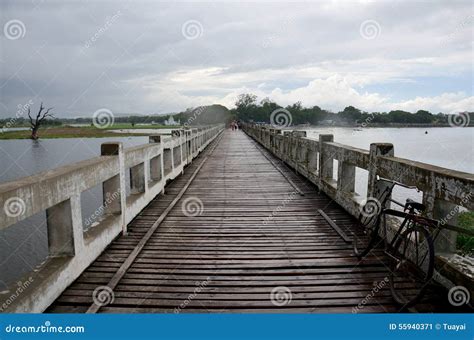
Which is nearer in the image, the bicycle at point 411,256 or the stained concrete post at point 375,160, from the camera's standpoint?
the bicycle at point 411,256

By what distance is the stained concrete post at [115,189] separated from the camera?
16.8 ft

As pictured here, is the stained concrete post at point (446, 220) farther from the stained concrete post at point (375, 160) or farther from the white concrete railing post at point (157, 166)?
the white concrete railing post at point (157, 166)

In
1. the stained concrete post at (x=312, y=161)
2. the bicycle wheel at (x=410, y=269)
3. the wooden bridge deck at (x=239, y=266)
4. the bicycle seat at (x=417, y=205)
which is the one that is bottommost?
the wooden bridge deck at (x=239, y=266)

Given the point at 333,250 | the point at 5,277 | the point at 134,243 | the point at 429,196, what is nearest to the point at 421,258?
the point at 429,196

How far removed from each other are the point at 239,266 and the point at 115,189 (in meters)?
2.04

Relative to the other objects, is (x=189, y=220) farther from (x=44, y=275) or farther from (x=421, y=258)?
(x=421, y=258)

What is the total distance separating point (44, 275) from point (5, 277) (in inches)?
194

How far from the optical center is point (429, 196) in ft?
12.6

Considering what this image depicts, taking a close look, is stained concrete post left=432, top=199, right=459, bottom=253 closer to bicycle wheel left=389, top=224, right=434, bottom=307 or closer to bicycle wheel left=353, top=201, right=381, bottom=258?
bicycle wheel left=389, top=224, right=434, bottom=307

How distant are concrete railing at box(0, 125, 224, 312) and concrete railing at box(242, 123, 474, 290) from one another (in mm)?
3323

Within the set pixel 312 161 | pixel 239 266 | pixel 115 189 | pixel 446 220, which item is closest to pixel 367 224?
pixel 446 220

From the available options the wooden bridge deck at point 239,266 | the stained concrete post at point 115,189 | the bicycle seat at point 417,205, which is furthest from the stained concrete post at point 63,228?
the bicycle seat at point 417,205

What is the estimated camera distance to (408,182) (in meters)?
4.25

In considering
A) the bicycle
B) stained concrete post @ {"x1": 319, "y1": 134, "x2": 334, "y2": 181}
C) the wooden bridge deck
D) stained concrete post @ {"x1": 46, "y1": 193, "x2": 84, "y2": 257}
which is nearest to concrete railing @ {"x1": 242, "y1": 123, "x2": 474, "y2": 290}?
stained concrete post @ {"x1": 319, "y1": 134, "x2": 334, "y2": 181}
